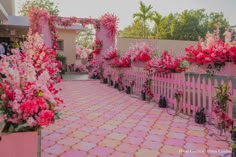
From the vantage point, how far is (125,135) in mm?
3949

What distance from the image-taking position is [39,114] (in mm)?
2303

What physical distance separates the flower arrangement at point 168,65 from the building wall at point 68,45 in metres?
11.2

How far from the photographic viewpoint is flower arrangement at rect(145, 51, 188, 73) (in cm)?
562

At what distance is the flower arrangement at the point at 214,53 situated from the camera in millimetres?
4227

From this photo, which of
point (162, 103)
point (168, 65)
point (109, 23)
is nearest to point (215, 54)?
point (168, 65)

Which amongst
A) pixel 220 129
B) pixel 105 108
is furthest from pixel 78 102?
pixel 220 129

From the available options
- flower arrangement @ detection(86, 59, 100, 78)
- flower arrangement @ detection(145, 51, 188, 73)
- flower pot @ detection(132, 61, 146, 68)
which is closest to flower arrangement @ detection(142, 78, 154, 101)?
flower arrangement @ detection(145, 51, 188, 73)

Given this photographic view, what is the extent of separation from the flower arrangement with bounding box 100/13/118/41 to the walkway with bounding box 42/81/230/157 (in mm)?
7595

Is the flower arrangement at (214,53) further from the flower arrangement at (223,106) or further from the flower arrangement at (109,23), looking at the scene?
the flower arrangement at (109,23)

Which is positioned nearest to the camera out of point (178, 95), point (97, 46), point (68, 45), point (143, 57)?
point (178, 95)

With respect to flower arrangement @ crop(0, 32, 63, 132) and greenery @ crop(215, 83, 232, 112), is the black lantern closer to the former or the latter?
greenery @ crop(215, 83, 232, 112)

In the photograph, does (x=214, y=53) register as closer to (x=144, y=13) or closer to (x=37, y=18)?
(x=37, y=18)

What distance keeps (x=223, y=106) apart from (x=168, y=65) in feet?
6.92

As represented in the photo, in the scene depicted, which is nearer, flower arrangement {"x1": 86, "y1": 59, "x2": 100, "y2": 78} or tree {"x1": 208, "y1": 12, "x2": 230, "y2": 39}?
flower arrangement {"x1": 86, "y1": 59, "x2": 100, "y2": 78}
